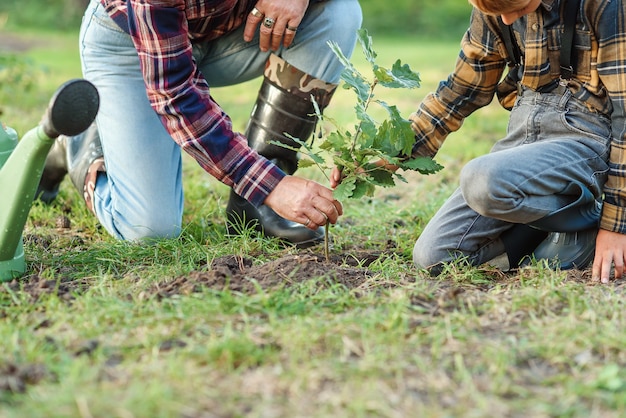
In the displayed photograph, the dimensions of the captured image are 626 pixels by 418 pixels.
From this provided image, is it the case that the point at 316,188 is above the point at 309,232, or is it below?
above

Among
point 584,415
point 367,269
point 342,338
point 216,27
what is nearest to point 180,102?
point 216,27

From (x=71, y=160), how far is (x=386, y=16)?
1522cm

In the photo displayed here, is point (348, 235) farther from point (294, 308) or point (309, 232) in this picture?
point (294, 308)

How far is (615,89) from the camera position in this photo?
249 centimetres

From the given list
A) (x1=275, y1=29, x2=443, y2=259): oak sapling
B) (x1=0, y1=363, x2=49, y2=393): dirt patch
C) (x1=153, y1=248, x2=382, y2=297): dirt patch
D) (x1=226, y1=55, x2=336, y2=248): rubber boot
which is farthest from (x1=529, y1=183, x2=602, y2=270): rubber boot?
(x1=0, y1=363, x2=49, y2=393): dirt patch

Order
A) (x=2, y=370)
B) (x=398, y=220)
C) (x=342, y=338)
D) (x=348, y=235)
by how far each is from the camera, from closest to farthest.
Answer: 1. (x=2, y=370)
2. (x=342, y=338)
3. (x=348, y=235)
4. (x=398, y=220)

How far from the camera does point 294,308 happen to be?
2.11 m

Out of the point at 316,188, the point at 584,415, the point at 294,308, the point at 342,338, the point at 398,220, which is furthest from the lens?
the point at 398,220

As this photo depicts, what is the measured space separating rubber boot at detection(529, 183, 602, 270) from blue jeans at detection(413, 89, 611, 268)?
1.5 inches

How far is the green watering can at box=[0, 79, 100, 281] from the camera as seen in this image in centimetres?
213

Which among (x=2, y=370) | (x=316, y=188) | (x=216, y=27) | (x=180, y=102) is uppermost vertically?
(x=216, y=27)

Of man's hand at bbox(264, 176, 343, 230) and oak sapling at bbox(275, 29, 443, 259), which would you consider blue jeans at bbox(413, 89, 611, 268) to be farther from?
man's hand at bbox(264, 176, 343, 230)

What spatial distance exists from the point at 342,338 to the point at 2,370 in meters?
0.79

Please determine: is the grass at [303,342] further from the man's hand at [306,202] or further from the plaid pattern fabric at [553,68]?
the plaid pattern fabric at [553,68]
